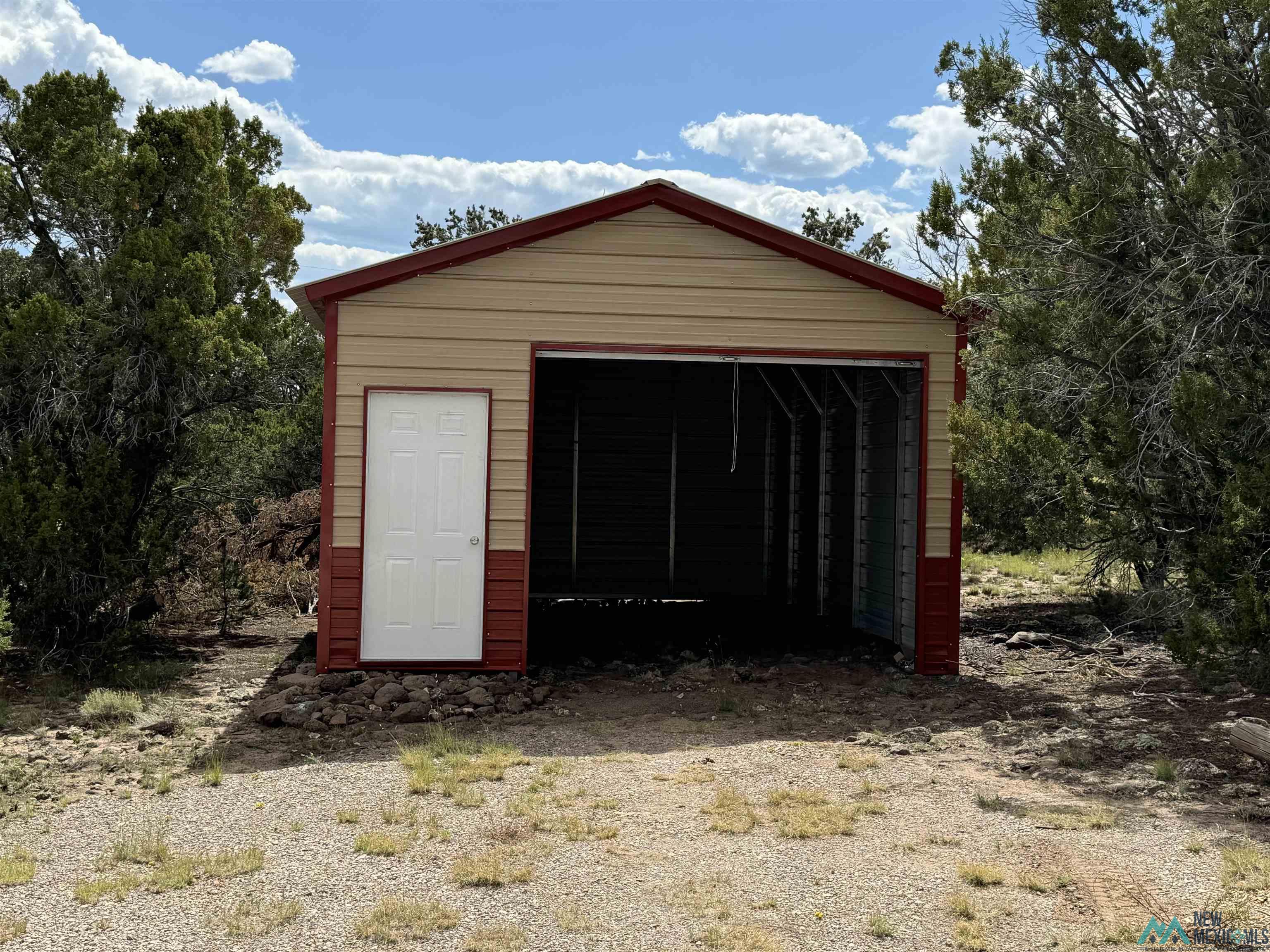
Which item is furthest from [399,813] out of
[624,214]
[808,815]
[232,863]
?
[624,214]

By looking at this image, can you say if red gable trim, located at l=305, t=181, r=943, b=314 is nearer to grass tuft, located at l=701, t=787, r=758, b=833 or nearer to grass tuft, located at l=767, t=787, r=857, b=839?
grass tuft, located at l=767, t=787, r=857, b=839

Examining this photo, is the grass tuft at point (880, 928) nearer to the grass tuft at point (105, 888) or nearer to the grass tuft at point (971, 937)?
the grass tuft at point (971, 937)

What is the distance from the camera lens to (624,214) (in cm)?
874

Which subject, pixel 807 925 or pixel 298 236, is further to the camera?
pixel 298 236

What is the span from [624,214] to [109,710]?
520 centimetres

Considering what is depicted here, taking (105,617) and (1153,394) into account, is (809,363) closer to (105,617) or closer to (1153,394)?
(1153,394)

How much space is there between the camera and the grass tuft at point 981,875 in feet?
14.9

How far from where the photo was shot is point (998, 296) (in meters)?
8.41

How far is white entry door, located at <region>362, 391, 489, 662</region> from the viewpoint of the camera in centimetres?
855

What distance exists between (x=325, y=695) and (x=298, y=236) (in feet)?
43.4

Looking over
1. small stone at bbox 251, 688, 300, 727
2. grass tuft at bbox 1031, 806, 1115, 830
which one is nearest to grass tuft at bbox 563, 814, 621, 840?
grass tuft at bbox 1031, 806, 1115, 830

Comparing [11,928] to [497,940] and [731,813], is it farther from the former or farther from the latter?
[731,813]

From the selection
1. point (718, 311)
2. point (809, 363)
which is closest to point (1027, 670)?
point (809, 363)

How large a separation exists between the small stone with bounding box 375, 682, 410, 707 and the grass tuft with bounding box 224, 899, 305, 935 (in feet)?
11.2
